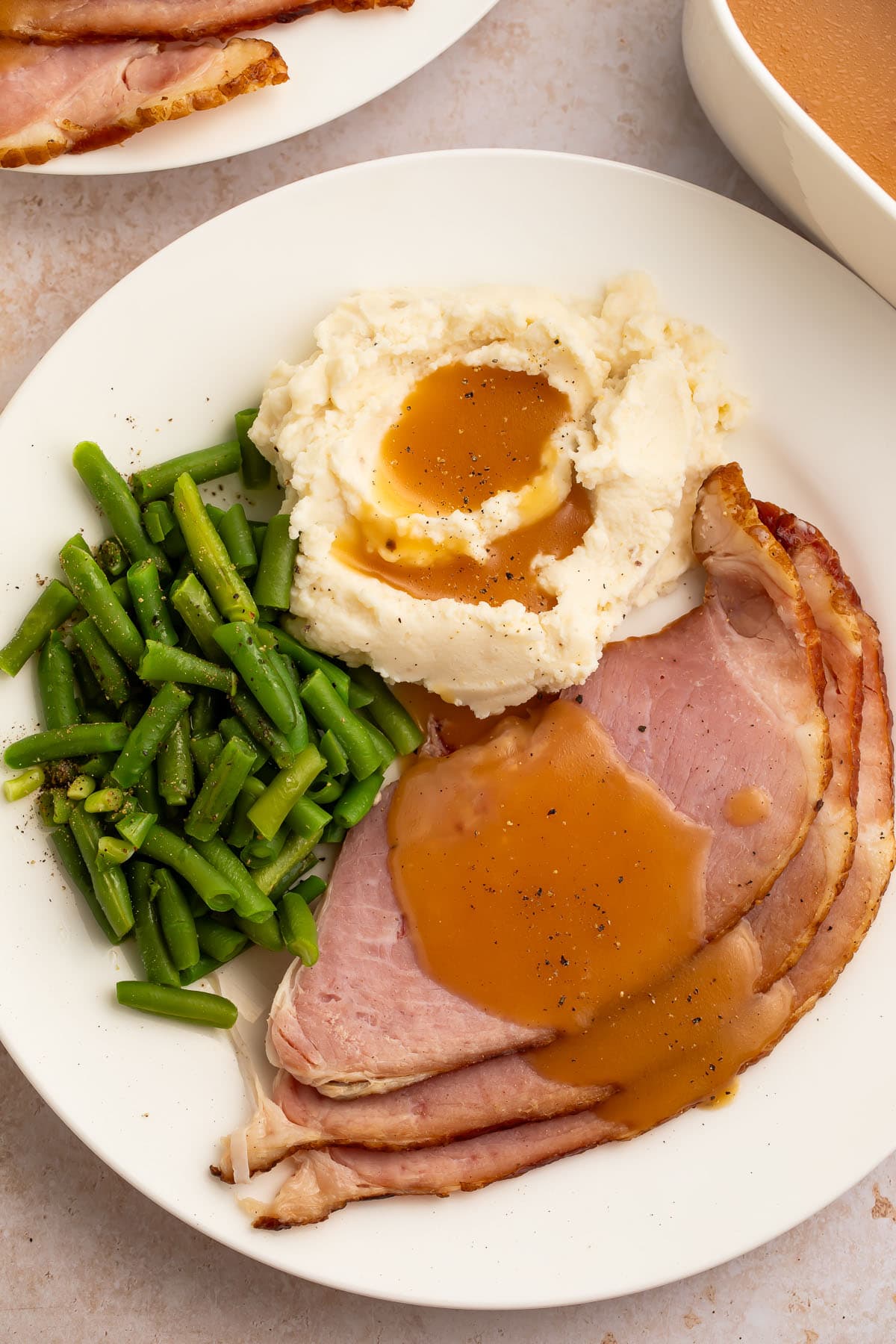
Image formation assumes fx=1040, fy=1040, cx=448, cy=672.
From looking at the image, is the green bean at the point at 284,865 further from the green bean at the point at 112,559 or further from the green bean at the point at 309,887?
the green bean at the point at 112,559

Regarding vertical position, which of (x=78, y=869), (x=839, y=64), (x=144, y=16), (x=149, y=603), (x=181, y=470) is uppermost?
(x=839, y=64)

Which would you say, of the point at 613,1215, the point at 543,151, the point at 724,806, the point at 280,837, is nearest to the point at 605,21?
the point at 543,151

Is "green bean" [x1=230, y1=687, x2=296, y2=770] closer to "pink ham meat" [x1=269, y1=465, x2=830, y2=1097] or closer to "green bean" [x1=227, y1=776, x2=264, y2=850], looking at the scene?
"green bean" [x1=227, y1=776, x2=264, y2=850]

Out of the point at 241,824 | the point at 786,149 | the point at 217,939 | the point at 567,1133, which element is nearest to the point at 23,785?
the point at 241,824

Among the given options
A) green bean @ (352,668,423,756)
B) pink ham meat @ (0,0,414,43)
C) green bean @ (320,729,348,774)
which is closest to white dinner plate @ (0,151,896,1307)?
pink ham meat @ (0,0,414,43)

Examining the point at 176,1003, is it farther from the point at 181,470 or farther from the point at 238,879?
the point at 181,470

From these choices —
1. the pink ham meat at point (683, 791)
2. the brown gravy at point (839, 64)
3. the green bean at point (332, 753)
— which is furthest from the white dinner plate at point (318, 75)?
the green bean at point (332, 753)
